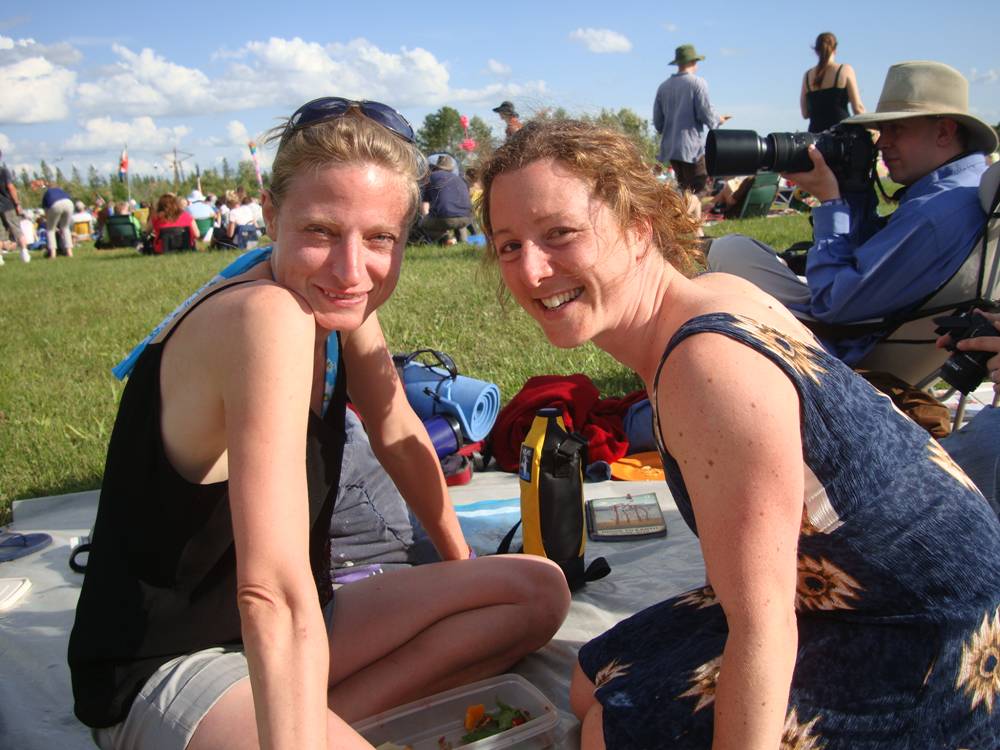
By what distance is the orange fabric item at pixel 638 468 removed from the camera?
3.47 meters

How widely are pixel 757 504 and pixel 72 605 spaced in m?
2.29

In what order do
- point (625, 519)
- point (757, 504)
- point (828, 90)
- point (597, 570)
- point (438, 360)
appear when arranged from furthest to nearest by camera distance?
point (828, 90)
point (438, 360)
point (625, 519)
point (597, 570)
point (757, 504)

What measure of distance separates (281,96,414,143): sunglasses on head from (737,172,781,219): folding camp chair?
11820mm

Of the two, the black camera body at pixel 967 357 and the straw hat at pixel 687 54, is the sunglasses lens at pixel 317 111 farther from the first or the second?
the straw hat at pixel 687 54

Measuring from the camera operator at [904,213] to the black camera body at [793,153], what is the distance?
4 cm

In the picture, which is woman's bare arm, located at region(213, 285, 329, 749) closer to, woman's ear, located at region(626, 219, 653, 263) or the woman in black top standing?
woman's ear, located at region(626, 219, 653, 263)

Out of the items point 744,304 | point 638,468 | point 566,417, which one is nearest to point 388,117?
point 744,304

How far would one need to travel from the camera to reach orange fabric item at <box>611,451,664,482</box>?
11.4ft

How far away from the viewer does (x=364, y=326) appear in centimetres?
206

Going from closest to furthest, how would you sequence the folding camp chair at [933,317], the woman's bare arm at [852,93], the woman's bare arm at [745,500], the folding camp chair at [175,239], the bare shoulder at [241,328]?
the woman's bare arm at [745,500] < the bare shoulder at [241,328] < the folding camp chair at [933,317] < the woman's bare arm at [852,93] < the folding camp chair at [175,239]

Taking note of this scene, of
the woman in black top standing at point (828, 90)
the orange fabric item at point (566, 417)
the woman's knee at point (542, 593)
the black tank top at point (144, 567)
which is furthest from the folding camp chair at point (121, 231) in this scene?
the black tank top at point (144, 567)

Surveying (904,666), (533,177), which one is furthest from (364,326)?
(904,666)

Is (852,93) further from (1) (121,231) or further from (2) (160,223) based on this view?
(1) (121,231)

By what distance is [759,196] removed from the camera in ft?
42.4
